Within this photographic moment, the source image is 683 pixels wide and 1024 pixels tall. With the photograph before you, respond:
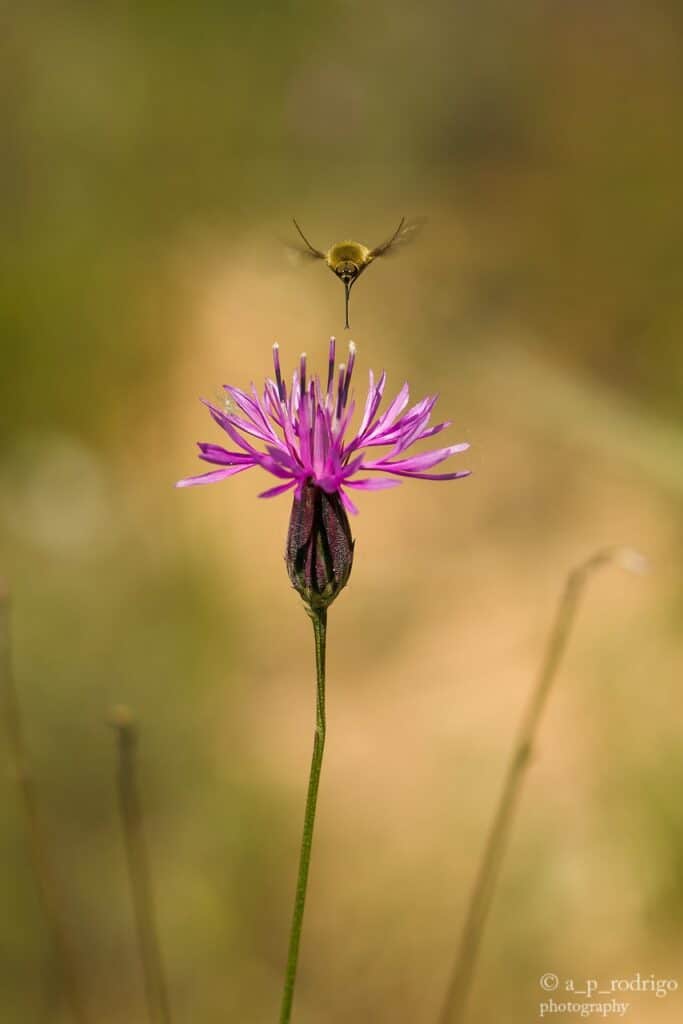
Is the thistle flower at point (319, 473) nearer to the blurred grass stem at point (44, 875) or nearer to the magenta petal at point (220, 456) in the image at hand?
the magenta petal at point (220, 456)

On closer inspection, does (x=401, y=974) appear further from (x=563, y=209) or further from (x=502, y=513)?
(x=563, y=209)

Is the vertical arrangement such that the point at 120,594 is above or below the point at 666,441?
below

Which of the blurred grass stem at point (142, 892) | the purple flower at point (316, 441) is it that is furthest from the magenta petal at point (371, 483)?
the blurred grass stem at point (142, 892)

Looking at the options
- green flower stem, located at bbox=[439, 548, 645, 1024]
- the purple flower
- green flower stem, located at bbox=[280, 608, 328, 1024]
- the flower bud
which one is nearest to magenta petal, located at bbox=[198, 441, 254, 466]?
the purple flower

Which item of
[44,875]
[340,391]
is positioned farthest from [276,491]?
[44,875]

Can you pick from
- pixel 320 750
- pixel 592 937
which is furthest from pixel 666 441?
pixel 320 750

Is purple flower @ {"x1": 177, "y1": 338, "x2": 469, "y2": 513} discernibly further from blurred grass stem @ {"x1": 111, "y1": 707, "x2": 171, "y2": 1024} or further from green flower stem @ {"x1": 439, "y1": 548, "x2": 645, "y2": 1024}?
blurred grass stem @ {"x1": 111, "y1": 707, "x2": 171, "y2": 1024}
